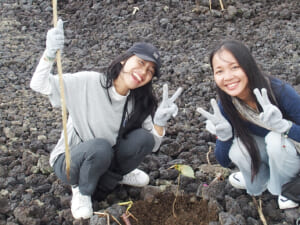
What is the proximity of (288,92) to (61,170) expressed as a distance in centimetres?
111

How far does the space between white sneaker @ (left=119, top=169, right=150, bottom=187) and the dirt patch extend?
0.11m

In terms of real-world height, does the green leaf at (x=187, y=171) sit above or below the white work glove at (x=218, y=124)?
below

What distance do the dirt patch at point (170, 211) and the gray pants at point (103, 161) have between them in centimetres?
19

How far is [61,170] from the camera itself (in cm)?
183

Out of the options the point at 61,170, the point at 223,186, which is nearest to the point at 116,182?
the point at 61,170

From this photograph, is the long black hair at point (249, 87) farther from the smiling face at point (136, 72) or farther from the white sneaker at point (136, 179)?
the white sneaker at point (136, 179)

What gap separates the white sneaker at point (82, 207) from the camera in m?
1.82

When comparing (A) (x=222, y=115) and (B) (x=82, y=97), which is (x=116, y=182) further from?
(A) (x=222, y=115)

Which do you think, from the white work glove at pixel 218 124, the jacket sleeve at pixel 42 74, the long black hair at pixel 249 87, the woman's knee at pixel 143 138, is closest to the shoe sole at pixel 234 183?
the long black hair at pixel 249 87

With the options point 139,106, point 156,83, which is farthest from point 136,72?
point 156,83

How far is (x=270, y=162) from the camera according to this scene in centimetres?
175

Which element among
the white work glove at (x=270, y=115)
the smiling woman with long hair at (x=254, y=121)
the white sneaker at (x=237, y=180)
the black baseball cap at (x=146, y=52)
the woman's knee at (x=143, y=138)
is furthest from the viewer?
the white sneaker at (x=237, y=180)

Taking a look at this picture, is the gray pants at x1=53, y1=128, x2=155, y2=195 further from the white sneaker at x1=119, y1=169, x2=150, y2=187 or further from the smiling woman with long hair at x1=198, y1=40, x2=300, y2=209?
the smiling woman with long hair at x1=198, y1=40, x2=300, y2=209

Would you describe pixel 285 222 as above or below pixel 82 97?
below
